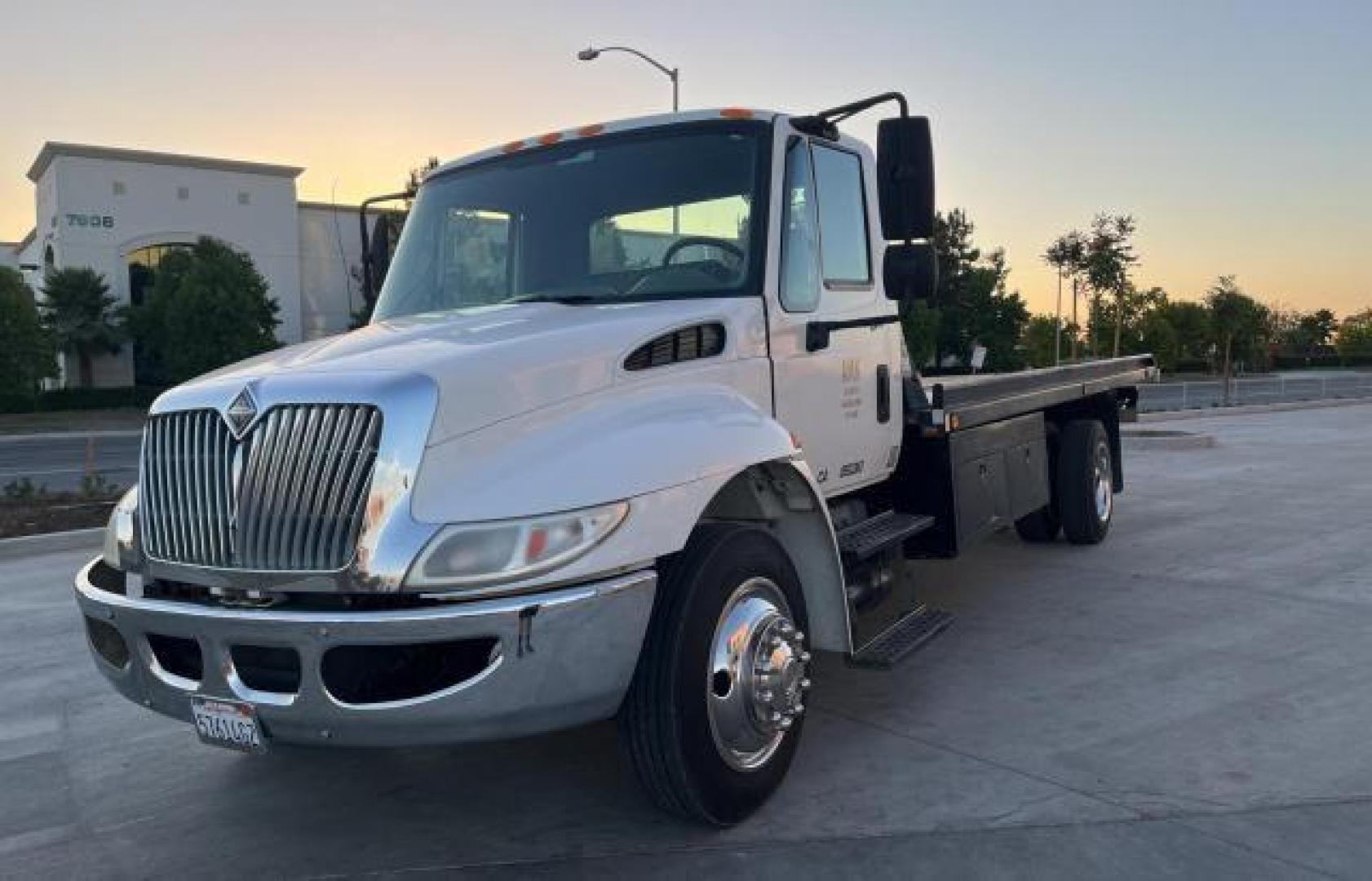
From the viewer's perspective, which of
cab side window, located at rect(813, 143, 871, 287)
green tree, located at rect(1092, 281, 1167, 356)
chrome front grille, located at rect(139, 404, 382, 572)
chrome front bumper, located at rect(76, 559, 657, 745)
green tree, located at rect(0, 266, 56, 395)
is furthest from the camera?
green tree, located at rect(1092, 281, 1167, 356)

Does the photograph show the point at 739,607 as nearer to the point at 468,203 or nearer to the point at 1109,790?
the point at 1109,790

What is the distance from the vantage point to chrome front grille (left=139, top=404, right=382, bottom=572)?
3062 mm

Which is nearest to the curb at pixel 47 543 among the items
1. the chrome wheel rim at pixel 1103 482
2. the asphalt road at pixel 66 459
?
the asphalt road at pixel 66 459

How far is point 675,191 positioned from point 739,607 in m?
1.72

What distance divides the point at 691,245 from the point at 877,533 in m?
1.67

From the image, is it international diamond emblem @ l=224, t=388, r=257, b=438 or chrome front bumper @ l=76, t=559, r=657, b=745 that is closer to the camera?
chrome front bumper @ l=76, t=559, r=657, b=745

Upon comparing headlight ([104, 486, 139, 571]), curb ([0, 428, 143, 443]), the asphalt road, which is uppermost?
headlight ([104, 486, 139, 571])

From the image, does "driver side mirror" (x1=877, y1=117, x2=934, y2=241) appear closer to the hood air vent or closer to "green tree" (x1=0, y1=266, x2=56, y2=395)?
the hood air vent

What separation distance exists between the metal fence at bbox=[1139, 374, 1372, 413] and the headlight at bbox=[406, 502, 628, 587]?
991 inches

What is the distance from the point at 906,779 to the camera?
4.12 meters

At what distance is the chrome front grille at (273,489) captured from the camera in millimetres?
3062

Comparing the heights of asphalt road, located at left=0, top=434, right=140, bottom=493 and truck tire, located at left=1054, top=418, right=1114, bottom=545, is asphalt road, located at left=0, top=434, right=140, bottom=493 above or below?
below

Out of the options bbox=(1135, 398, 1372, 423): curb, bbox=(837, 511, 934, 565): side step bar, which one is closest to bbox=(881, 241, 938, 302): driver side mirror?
bbox=(837, 511, 934, 565): side step bar

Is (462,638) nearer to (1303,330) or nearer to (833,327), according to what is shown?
(833,327)
